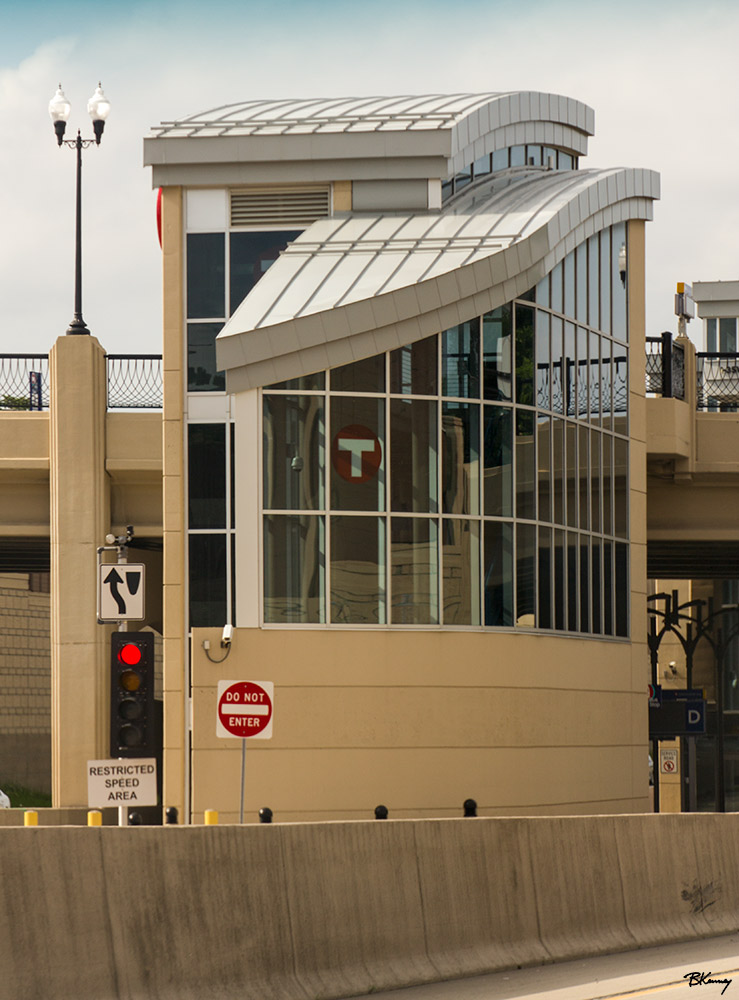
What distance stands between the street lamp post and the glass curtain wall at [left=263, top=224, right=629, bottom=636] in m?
9.31

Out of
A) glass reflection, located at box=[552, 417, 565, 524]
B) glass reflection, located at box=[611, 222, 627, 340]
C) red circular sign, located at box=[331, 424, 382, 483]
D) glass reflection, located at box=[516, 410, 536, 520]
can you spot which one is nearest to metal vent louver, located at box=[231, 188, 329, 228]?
red circular sign, located at box=[331, 424, 382, 483]

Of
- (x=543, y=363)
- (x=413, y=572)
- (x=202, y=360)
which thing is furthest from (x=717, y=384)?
(x=413, y=572)

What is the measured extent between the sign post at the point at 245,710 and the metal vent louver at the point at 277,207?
34.8ft

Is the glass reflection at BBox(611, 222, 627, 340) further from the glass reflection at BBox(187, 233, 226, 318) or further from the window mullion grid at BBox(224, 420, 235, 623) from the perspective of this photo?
the window mullion grid at BBox(224, 420, 235, 623)

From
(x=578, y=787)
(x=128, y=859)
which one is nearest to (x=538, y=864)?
(x=128, y=859)

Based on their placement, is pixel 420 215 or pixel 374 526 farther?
pixel 420 215

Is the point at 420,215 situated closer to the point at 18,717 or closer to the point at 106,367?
the point at 106,367

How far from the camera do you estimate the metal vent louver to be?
27.4 m

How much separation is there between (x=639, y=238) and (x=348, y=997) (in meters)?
19.8

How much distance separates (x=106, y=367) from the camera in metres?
32.3

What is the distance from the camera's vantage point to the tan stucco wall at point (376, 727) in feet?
79.3

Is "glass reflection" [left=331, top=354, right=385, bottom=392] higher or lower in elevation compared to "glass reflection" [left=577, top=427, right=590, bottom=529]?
higher

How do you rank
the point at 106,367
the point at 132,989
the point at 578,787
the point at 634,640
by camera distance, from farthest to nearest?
the point at 106,367
the point at 634,640
the point at 578,787
the point at 132,989

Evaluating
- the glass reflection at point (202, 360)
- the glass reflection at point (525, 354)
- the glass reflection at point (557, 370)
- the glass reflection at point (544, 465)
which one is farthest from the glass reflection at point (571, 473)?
the glass reflection at point (202, 360)
